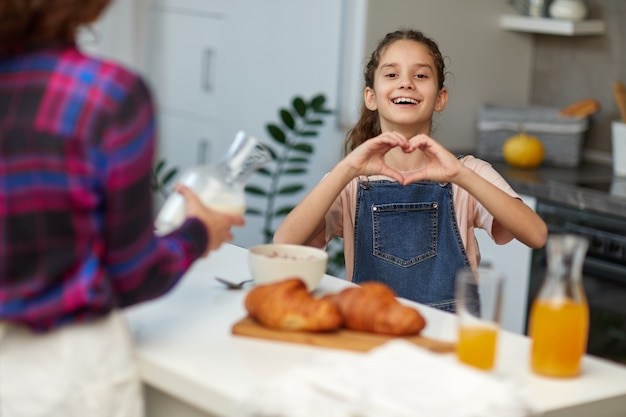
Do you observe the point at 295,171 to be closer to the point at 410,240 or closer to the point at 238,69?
the point at 238,69

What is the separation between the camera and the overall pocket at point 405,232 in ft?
7.39

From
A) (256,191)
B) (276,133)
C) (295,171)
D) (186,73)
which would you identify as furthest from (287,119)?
(186,73)

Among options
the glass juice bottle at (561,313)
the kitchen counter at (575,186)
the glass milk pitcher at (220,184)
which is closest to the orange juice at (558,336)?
the glass juice bottle at (561,313)

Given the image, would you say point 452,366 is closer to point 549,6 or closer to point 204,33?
A: point 549,6

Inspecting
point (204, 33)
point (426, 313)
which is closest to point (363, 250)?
point (426, 313)

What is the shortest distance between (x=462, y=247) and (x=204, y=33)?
2279mm

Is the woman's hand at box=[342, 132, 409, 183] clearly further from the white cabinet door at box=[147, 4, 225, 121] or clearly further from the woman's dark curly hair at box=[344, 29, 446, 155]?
the white cabinet door at box=[147, 4, 225, 121]

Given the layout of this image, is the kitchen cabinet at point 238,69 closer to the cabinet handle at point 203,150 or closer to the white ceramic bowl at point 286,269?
the cabinet handle at point 203,150

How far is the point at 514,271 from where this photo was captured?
340 centimetres

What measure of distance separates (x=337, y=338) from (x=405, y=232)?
0.79m

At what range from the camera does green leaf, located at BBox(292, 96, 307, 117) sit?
361 centimetres

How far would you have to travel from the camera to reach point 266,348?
149cm

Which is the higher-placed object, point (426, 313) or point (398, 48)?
point (398, 48)

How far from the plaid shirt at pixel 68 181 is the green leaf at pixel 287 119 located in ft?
7.60
